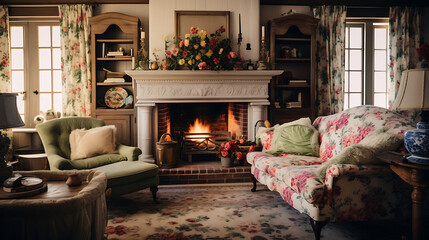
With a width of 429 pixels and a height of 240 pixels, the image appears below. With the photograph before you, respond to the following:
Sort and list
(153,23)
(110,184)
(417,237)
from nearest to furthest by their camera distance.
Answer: (417,237), (110,184), (153,23)

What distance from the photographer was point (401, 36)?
17.0ft

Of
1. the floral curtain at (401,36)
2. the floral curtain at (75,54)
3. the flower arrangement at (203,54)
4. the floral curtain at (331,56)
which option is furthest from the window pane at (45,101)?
the floral curtain at (401,36)

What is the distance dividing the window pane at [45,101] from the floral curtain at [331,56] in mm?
4437

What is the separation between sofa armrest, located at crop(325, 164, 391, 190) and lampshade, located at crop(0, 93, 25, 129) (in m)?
2.23

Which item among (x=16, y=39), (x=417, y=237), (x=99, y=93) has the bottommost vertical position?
(x=417, y=237)

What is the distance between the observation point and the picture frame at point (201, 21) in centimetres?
449

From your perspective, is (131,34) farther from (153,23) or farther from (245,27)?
(245,27)

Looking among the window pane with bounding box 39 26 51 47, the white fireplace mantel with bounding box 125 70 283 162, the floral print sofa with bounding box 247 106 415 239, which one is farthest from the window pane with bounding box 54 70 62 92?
the floral print sofa with bounding box 247 106 415 239

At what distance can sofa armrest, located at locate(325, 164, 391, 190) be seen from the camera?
210cm

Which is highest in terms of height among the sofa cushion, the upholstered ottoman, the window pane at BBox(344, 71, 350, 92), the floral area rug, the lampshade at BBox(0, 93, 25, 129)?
the window pane at BBox(344, 71, 350, 92)

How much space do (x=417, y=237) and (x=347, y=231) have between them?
1.85 ft

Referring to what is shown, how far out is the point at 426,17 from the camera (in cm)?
523

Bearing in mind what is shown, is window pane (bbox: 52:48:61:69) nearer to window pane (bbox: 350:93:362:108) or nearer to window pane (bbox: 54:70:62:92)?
window pane (bbox: 54:70:62:92)

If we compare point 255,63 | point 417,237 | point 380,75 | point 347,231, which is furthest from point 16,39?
point 380,75
